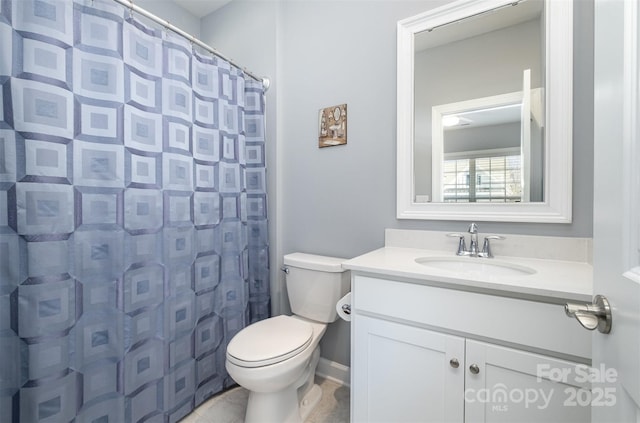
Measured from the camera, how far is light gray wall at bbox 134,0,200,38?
74.9 inches

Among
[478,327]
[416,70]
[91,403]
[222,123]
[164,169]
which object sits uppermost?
[416,70]

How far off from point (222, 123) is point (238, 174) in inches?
11.5

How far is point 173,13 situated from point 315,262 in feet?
6.84

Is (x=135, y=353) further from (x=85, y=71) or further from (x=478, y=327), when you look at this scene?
(x=478, y=327)

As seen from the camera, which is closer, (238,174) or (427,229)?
(427,229)

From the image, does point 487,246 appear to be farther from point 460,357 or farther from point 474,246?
point 460,357

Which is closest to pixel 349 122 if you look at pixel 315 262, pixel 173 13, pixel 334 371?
pixel 315 262

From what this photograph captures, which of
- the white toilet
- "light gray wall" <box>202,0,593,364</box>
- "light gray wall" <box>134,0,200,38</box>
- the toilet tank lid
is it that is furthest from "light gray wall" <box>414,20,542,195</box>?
"light gray wall" <box>134,0,200,38</box>

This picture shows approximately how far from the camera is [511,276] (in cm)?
94

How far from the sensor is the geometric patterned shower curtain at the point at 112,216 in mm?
904

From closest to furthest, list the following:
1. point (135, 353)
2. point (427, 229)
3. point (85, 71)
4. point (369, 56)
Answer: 1. point (85, 71)
2. point (135, 353)
3. point (427, 229)
4. point (369, 56)

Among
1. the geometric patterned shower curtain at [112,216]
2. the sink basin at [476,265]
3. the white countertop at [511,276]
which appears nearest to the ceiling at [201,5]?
the geometric patterned shower curtain at [112,216]

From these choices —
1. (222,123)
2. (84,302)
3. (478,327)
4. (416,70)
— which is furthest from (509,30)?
(84,302)

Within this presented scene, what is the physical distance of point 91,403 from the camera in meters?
1.07
